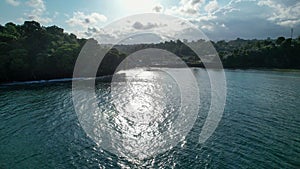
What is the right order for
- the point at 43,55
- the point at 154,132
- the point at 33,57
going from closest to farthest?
the point at 154,132 < the point at 43,55 < the point at 33,57

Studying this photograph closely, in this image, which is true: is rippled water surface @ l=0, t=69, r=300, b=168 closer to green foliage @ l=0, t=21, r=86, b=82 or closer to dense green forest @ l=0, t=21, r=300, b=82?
green foliage @ l=0, t=21, r=86, b=82

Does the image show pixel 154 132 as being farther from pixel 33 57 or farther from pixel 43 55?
pixel 33 57

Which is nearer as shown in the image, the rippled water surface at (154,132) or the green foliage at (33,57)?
the rippled water surface at (154,132)

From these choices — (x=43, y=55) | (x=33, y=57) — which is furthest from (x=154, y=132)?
(x=33, y=57)

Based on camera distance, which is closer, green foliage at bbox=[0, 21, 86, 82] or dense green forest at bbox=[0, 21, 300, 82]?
green foliage at bbox=[0, 21, 86, 82]

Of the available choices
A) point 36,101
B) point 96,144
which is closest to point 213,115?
point 96,144

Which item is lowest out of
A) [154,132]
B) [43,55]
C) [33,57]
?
[154,132]

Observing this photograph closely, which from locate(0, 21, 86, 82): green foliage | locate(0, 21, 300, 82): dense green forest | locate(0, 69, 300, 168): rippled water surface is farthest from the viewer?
locate(0, 21, 300, 82): dense green forest

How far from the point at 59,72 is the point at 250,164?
62322mm

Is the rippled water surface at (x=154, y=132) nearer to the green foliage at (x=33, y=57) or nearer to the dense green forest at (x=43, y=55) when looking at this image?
the green foliage at (x=33, y=57)

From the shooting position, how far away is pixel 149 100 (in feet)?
114

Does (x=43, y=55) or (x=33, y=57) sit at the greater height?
(x=43, y=55)

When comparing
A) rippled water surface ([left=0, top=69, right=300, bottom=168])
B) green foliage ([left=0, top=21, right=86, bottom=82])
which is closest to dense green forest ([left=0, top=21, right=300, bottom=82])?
green foliage ([left=0, top=21, right=86, bottom=82])

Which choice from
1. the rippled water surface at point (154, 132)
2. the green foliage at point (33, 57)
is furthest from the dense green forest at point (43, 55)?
the rippled water surface at point (154, 132)
